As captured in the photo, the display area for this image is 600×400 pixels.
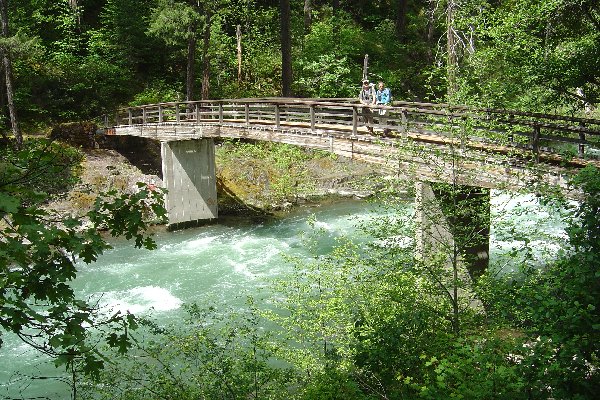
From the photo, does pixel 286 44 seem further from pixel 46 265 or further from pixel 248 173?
pixel 46 265

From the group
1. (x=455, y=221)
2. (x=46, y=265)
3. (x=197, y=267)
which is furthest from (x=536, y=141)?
(x=197, y=267)

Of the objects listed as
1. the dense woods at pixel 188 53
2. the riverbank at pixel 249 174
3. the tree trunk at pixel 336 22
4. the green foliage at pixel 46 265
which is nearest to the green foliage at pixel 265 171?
the riverbank at pixel 249 174

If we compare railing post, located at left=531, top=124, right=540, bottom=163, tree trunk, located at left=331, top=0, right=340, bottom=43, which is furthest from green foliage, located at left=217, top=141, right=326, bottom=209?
railing post, located at left=531, top=124, right=540, bottom=163

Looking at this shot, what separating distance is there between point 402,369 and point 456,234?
2152mm

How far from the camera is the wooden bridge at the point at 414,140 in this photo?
350 inches

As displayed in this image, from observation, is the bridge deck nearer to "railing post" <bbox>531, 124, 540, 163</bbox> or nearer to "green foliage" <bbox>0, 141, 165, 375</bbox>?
"railing post" <bbox>531, 124, 540, 163</bbox>

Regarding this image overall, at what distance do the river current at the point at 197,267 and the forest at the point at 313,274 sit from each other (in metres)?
1.11

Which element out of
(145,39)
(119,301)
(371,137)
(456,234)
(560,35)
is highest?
(145,39)

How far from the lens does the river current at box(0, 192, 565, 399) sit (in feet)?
39.1

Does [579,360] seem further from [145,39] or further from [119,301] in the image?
[145,39]

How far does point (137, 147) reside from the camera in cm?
2705

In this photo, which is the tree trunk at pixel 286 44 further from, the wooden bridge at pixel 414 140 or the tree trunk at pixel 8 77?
the tree trunk at pixel 8 77

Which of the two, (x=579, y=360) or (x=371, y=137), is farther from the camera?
(x=371, y=137)

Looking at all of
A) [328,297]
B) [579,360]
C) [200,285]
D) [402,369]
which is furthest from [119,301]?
[579,360]
